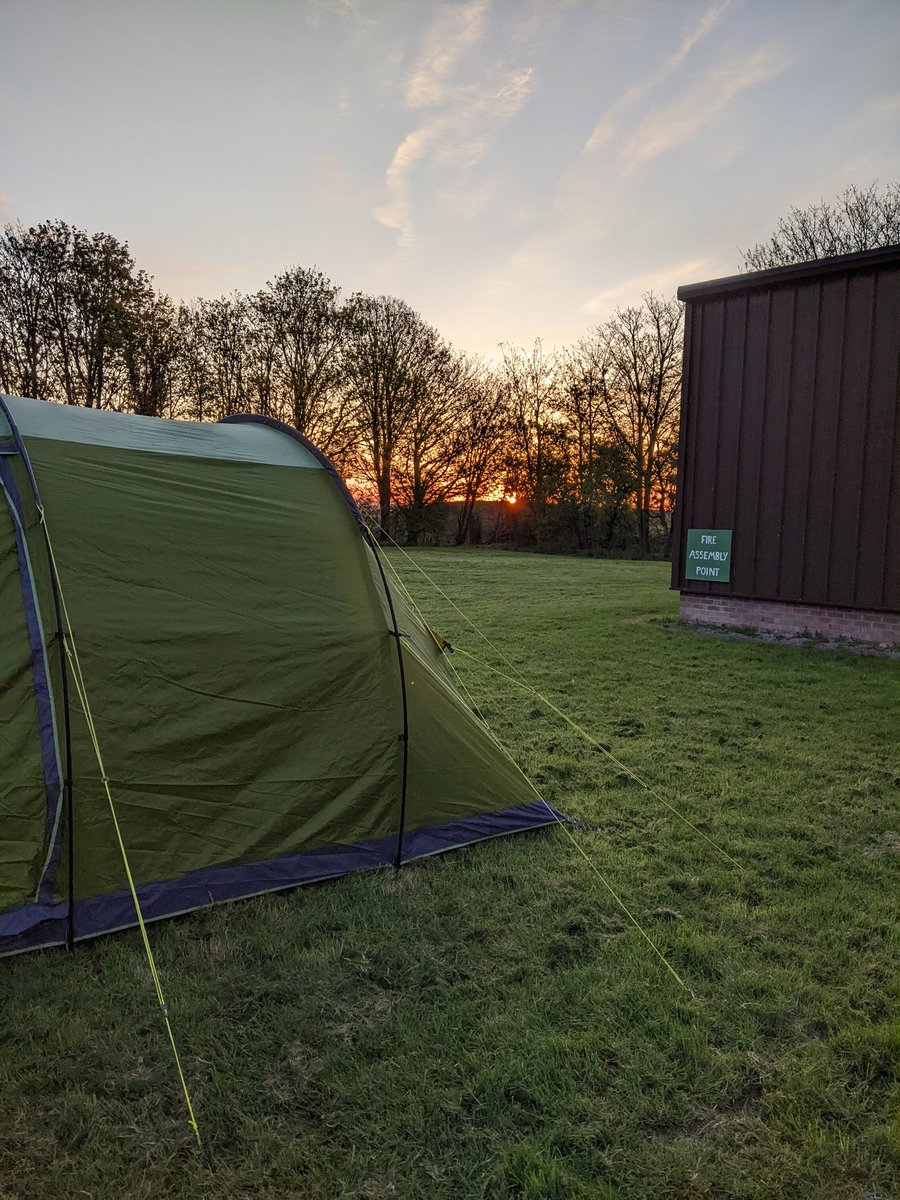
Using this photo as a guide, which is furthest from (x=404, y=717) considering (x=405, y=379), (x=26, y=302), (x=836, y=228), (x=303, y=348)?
(x=836, y=228)

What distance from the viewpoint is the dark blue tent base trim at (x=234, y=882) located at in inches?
111

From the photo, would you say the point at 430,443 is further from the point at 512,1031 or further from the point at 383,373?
the point at 512,1031

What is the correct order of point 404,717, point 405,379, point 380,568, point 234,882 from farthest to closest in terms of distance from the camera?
point 405,379, point 380,568, point 404,717, point 234,882

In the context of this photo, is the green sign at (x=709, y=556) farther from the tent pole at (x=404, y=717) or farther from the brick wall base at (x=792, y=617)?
the tent pole at (x=404, y=717)

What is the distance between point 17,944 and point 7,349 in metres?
20.0

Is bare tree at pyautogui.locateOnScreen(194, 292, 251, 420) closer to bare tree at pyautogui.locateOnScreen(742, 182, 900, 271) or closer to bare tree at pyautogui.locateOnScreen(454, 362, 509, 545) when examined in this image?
bare tree at pyautogui.locateOnScreen(454, 362, 509, 545)

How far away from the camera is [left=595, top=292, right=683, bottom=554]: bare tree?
2866 cm

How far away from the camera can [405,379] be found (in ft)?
84.2

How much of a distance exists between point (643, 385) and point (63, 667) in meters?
29.2

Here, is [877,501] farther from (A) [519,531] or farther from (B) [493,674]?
(A) [519,531]

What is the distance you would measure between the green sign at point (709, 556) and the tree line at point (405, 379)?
9999mm

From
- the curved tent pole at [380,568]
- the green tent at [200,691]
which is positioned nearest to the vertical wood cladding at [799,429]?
the green tent at [200,691]

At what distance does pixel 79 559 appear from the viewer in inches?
126

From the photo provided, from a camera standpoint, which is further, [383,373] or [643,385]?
[643,385]
